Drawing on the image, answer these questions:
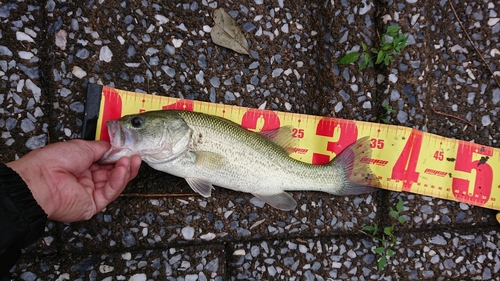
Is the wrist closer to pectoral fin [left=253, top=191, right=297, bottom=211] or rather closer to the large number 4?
pectoral fin [left=253, top=191, right=297, bottom=211]

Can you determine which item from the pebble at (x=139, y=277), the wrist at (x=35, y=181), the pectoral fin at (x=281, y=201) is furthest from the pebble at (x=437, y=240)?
the wrist at (x=35, y=181)

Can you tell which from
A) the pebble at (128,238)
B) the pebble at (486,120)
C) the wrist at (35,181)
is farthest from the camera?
the pebble at (486,120)

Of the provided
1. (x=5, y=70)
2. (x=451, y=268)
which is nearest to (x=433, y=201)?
(x=451, y=268)

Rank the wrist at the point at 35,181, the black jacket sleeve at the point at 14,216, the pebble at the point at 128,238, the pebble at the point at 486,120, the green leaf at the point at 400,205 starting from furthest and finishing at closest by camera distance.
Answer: the pebble at the point at 486,120, the green leaf at the point at 400,205, the pebble at the point at 128,238, the wrist at the point at 35,181, the black jacket sleeve at the point at 14,216

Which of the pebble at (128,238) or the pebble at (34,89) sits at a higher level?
the pebble at (34,89)

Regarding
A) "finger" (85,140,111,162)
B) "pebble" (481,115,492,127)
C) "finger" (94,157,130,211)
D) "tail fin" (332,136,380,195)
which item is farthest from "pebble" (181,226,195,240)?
"pebble" (481,115,492,127)

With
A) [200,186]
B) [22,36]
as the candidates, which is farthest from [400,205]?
[22,36]

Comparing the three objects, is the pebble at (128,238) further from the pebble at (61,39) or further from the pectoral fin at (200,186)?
the pebble at (61,39)
